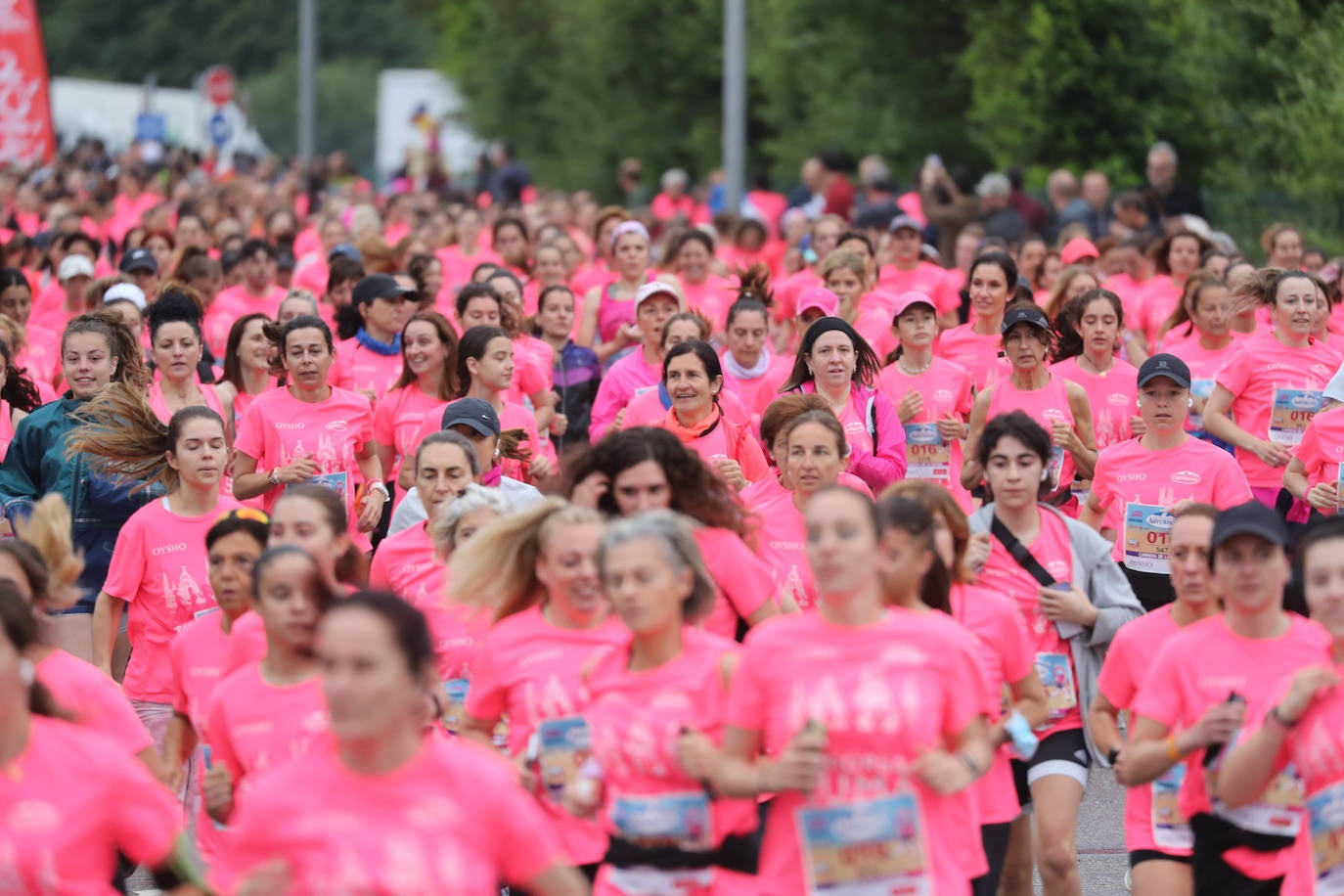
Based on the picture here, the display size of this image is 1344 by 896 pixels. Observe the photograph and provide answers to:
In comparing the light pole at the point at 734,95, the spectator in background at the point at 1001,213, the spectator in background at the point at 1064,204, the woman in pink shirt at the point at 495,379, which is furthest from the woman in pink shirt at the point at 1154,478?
the light pole at the point at 734,95

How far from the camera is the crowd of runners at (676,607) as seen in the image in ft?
15.9

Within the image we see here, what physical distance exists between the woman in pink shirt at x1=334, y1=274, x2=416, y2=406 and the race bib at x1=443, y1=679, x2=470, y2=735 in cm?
451

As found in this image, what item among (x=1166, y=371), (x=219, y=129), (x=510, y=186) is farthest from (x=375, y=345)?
(x=219, y=129)

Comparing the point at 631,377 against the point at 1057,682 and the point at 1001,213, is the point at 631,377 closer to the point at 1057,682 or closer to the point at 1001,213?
the point at 1057,682

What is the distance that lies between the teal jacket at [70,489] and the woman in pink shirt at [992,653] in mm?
3835

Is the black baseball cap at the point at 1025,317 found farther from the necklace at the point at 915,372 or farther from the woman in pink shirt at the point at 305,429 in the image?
the woman in pink shirt at the point at 305,429

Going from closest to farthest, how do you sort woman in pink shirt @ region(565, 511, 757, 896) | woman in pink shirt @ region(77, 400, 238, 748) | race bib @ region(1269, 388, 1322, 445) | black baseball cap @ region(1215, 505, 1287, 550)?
woman in pink shirt @ region(565, 511, 757, 896), black baseball cap @ region(1215, 505, 1287, 550), woman in pink shirt @ region(77, 400, 238, 748), race bib @ region(1269, 388, 1322, 445)

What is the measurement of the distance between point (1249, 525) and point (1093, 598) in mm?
1434

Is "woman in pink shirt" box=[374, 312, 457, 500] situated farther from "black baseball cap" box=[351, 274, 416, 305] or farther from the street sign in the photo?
the street sign

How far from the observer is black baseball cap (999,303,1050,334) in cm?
970

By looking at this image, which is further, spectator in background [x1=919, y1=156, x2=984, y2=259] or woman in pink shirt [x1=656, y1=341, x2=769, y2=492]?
spectator in background [x1=919, y1=156, x2=984, y2=259]

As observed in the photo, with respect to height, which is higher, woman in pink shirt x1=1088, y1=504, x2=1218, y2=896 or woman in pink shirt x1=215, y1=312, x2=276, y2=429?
woman in pink shirt x1=215, y1=312, x2=276, y2=429

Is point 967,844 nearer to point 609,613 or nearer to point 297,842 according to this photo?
point 609,613

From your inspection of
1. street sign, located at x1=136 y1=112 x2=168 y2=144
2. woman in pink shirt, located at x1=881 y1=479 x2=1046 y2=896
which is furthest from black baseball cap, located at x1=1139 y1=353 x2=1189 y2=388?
street sign, located at x1=136 y1=112 x2=168 y2=144
